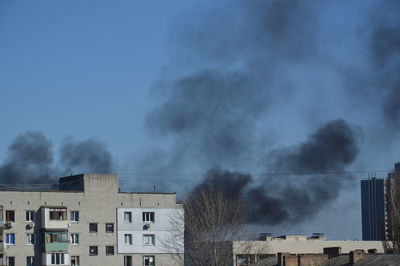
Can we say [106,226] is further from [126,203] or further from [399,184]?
[399,184]

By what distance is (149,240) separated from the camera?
10981cm

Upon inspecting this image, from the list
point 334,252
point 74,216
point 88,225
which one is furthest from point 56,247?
point 334,252

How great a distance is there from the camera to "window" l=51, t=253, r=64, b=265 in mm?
103750

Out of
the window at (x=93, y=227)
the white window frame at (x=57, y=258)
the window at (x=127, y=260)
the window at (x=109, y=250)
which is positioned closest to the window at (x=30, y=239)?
the white window frame at (x=57, y=258)

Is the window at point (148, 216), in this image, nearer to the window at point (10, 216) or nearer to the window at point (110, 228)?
the window at point (110, 228)

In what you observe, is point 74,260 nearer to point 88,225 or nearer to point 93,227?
point 88,225

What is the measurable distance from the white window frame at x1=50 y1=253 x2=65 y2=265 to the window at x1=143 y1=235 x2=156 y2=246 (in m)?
9.88

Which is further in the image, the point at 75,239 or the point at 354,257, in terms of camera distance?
the point at 75,239

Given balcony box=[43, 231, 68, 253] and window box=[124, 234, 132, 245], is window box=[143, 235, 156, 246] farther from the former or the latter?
balcony box=[43, 231, 68, 253]

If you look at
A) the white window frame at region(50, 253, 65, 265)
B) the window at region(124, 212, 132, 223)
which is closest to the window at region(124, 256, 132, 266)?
the window at region(124, 212, 132, 223)

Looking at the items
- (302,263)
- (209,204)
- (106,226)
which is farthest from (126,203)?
(302,263)

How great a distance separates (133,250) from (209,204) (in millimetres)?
11962

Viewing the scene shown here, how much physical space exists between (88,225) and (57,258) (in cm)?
512

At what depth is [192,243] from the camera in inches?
3920
